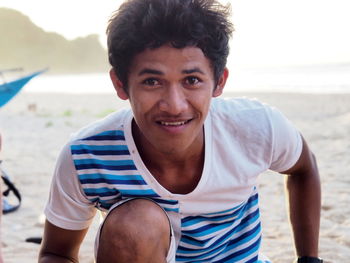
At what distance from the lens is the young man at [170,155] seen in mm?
1459

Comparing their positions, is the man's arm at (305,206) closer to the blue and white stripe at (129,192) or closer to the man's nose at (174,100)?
the blue and white stripe at (129,192)

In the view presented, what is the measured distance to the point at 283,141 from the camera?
1.67 metres

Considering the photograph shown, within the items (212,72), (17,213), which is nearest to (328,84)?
(17,213)

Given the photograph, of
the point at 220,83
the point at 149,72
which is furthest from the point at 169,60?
the point at 220,83

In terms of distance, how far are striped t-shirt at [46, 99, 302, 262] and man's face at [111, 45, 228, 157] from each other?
116mm

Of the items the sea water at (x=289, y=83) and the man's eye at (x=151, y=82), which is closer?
the man's eye at (x=151, y=82)

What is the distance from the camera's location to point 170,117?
146 centimetres

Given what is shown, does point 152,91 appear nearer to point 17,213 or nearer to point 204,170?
point 204,170

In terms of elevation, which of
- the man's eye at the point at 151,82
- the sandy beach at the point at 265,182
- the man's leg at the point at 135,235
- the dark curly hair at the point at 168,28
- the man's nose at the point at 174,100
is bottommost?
the sandy beach at the point at 265,182

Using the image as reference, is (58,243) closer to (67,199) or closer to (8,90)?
(67,199)

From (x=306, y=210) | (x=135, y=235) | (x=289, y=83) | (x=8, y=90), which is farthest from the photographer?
(x=289, y=83)

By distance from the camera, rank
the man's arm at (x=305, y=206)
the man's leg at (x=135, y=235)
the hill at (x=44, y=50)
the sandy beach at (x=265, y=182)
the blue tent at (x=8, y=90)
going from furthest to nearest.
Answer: the hill at (x=44, y=50) < the blue tent at (x=8, y=90) < the sandy beach at (x=265, y=182) < the man's arm at (x=305, y=206) < the man's leg at (x=135, y=235)

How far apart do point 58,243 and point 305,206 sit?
0.95 metres

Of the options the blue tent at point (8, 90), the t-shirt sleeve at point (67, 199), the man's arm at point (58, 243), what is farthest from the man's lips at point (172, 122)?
the blue tent at point (8, 90)
